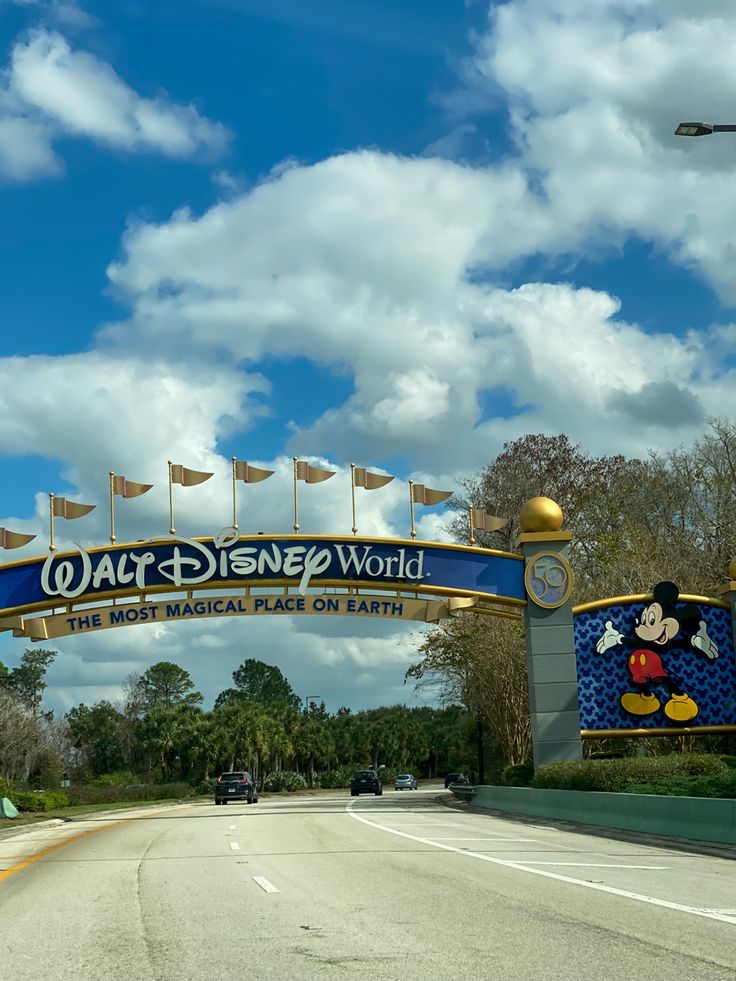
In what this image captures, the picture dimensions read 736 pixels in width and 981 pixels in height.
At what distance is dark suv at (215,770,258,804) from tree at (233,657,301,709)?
97896 millimetres

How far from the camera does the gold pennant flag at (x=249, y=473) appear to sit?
36.7 metres

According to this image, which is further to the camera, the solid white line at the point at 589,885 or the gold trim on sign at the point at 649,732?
the gold trim on sign at the point at 649,732

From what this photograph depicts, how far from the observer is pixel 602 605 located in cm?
3403

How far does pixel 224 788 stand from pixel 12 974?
5042 cm

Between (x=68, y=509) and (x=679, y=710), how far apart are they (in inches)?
789

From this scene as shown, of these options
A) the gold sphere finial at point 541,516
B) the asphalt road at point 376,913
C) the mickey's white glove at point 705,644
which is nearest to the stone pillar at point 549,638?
the gold sphere finial at point 541,516

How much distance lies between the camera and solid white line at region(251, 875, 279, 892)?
14.0 meters

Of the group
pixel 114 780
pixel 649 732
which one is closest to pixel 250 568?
pixel 649 732

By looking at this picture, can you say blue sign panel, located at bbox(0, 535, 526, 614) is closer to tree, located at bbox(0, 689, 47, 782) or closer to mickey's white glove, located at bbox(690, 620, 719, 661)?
mickey's white glove, located at bbox(690, 620, 719, 661)

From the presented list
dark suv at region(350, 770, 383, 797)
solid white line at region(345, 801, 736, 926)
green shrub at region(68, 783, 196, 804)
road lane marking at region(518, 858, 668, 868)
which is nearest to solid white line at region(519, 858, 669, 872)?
road lane marking at region(518, 858, 668, 868)

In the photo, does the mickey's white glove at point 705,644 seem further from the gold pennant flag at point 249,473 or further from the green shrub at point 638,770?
the gold pennant flag at point 249,473

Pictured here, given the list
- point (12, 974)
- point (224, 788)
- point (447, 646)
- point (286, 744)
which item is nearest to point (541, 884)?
point (12, 974)

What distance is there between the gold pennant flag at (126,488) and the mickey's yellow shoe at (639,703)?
53.5 ft

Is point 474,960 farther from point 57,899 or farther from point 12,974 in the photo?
point 57,899
